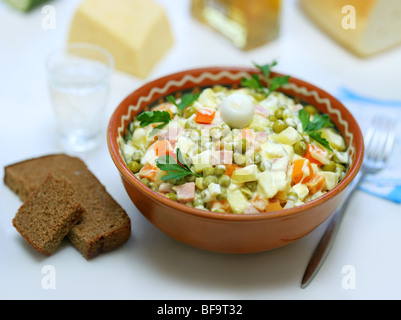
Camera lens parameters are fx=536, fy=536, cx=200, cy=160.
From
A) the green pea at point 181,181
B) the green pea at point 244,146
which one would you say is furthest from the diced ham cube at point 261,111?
the green pea at point 181,181

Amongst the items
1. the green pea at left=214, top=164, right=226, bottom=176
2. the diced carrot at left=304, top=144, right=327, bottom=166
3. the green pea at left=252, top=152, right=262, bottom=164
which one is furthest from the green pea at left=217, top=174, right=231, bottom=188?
the diced carrot at left=304, top=144, right=327, bottom=166

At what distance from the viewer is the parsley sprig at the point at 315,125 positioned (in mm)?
2020

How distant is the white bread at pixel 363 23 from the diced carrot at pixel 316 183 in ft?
4.46

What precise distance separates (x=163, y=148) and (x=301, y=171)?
502mm

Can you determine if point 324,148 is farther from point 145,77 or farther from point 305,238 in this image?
point 145,77

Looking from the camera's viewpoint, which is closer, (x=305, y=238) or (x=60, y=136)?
(x=305, y=238)

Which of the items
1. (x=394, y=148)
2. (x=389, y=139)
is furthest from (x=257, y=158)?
(x=394, y=148)

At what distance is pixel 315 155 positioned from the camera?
6.47ft

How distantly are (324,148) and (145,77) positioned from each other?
1255 millimetres

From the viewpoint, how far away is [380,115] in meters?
2.58

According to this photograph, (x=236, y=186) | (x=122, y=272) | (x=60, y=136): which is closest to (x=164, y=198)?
(x=236, y=186)

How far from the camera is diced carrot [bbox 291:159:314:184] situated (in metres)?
1.89

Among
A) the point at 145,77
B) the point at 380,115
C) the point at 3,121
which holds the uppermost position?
the point at 380,115

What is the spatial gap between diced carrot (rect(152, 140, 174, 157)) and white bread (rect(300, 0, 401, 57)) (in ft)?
5.06
